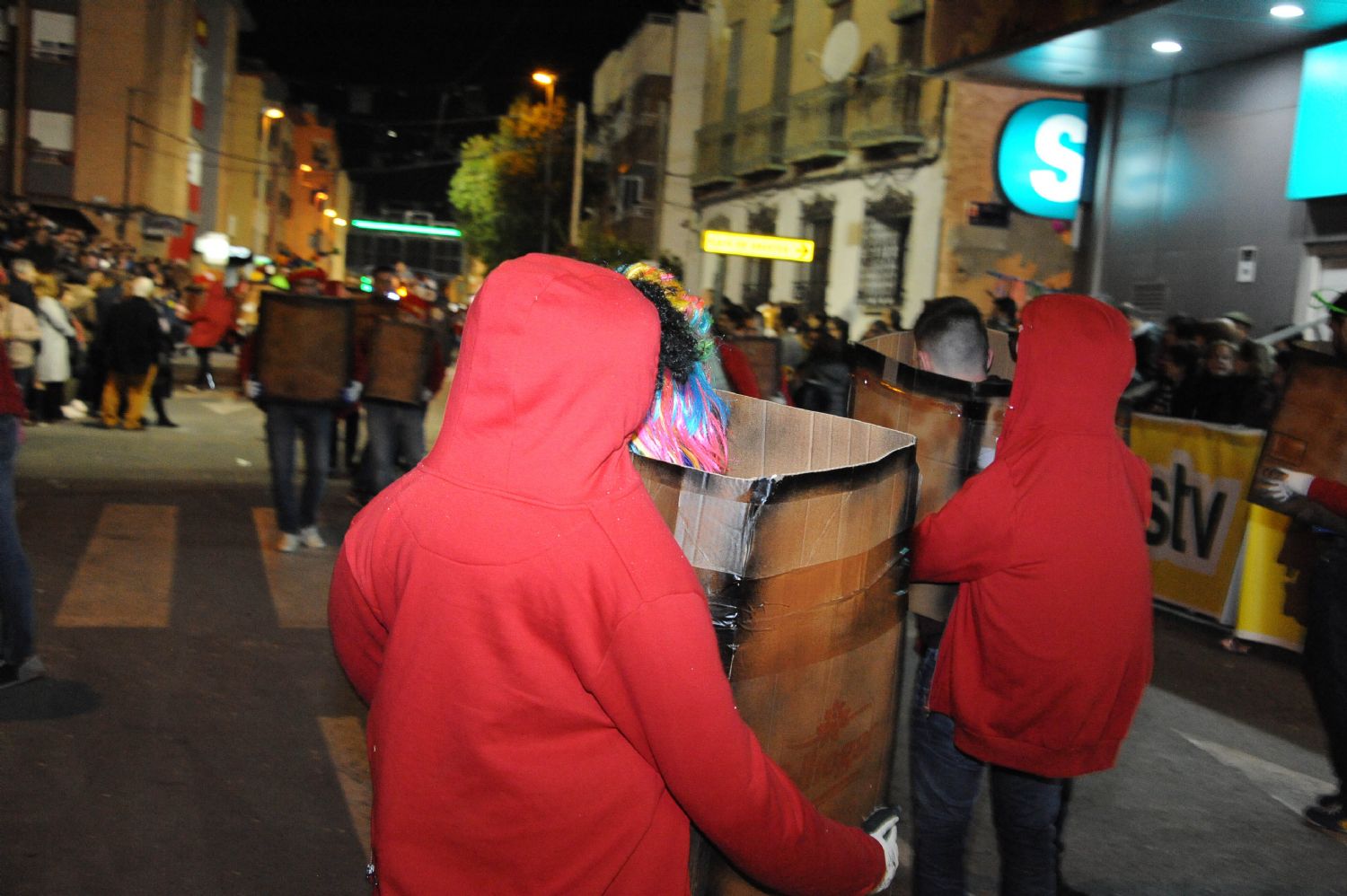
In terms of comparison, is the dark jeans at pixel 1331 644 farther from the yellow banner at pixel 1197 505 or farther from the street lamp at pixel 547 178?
the street lamp at pixel 547 178

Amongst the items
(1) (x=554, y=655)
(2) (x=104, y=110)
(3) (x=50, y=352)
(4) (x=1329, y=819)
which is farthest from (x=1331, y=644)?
(2) (x=104, y=110)

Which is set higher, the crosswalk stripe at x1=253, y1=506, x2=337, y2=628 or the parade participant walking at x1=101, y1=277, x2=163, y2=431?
the parade participant walking at x1=101, y1=277, x2=163, y2=431

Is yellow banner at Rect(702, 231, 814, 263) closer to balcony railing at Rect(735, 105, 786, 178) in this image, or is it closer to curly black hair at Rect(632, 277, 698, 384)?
balcony railing at Rect(735, 105, 786, 178)

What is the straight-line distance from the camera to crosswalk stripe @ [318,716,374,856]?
4457mm

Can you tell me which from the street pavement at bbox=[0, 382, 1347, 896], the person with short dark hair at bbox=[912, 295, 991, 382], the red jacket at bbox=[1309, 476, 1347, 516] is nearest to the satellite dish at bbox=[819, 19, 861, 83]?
the street pavement at bbox=[0, 382, 1347, 896]

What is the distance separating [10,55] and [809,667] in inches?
1886

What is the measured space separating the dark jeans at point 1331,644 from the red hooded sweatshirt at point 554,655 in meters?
3.65

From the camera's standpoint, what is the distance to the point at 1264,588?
7.83 metres

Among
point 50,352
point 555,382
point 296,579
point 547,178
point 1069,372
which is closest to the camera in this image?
point 555,382

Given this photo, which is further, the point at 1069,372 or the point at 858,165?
the point at 858,165

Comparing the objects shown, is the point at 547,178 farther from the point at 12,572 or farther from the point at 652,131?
the point at 12,572

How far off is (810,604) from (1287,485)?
3.49m

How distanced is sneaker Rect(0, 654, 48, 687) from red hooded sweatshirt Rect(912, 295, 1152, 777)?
14.2 ft

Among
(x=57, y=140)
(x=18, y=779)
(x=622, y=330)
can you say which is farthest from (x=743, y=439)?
(x=57, y=140)
